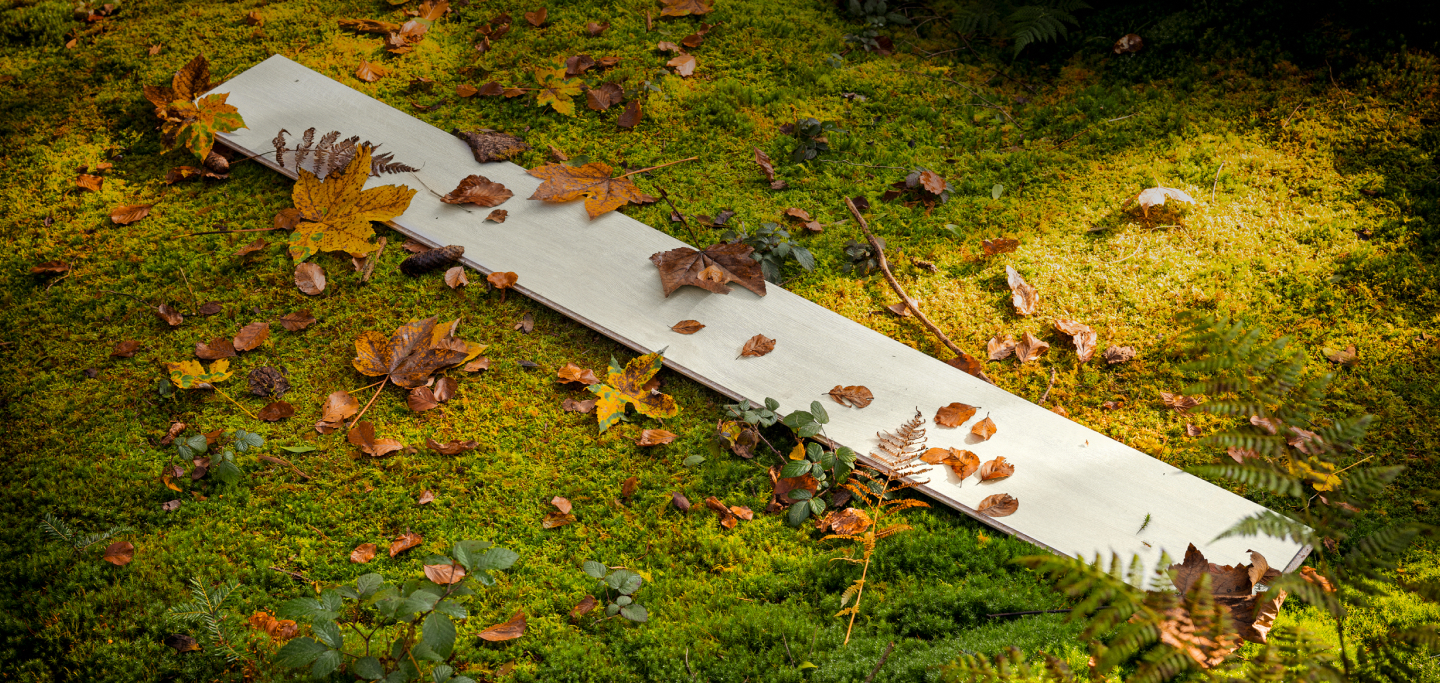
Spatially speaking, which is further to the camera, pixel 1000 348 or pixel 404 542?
pixel 1000 348

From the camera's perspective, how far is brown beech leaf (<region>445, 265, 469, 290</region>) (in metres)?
3.08

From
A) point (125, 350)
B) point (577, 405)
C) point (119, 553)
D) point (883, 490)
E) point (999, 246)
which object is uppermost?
point (999, 246)

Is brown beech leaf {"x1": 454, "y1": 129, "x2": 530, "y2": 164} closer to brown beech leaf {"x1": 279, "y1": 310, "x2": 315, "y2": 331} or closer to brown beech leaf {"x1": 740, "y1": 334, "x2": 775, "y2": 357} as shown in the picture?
brown beech leaf {"x1": 279, "y1": 310, "x2": 315, "y2": 331}

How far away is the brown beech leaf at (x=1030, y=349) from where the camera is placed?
114 inches

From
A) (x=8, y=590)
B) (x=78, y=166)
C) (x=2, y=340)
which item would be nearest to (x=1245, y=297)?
(x=8, y=590)

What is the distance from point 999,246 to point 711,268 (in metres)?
1.21

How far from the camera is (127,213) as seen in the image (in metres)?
3.31

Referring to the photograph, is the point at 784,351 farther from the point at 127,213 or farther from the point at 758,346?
the point at 127,213

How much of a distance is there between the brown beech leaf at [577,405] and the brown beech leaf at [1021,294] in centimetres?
168

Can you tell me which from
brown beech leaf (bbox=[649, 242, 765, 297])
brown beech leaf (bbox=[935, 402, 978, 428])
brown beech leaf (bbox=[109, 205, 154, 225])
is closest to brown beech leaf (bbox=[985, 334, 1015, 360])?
brown beech leaf (bbox=[935, 402, 978, 428])

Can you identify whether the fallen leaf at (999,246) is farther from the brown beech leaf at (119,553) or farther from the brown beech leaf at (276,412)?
the brown beech leaf at (119,553)

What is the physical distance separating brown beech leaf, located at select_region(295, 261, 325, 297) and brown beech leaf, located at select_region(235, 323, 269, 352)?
0.68ft

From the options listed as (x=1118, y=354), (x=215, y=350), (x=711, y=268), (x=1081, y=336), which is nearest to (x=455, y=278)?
(x=215, y=350)

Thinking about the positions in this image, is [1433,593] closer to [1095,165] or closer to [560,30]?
[1095,165]
